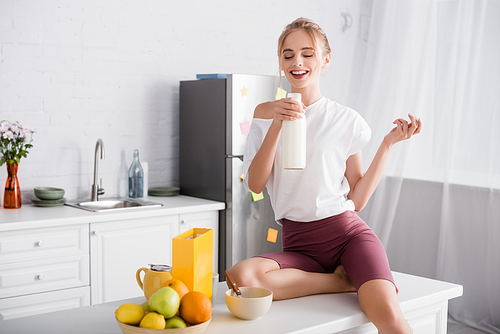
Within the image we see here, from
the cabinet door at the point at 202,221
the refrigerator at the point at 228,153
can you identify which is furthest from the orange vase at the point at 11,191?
the refrigerator at the point at 228,153

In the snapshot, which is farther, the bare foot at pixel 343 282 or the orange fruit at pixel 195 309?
the bare foot at pixel 343 282

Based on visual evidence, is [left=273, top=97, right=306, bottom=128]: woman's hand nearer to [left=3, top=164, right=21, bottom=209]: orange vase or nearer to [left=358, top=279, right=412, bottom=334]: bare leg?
[left=358, top=279, right=412, bottom=334]: bare leg

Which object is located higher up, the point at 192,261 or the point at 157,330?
the point at 192,261

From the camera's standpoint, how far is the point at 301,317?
4.24 ft

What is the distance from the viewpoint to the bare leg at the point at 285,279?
143cm

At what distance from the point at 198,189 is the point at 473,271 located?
1783 millimetres

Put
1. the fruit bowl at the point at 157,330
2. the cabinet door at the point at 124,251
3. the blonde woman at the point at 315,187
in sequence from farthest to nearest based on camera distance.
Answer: the cabinet door at the point at 124,251
the blonde woman at the point at 315,187
the fruit bowl at the point at 157,330

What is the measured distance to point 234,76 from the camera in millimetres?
2955

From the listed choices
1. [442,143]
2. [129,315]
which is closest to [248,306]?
[129,315]

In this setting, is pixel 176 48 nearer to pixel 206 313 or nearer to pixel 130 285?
pixel 130 285

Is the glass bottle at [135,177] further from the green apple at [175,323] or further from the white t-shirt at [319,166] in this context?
the green apple at [175,323]

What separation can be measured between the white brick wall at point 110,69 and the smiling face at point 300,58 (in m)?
1.73

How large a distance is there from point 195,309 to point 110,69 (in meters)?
2.28

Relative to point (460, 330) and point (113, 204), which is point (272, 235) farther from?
point (460, 330)
